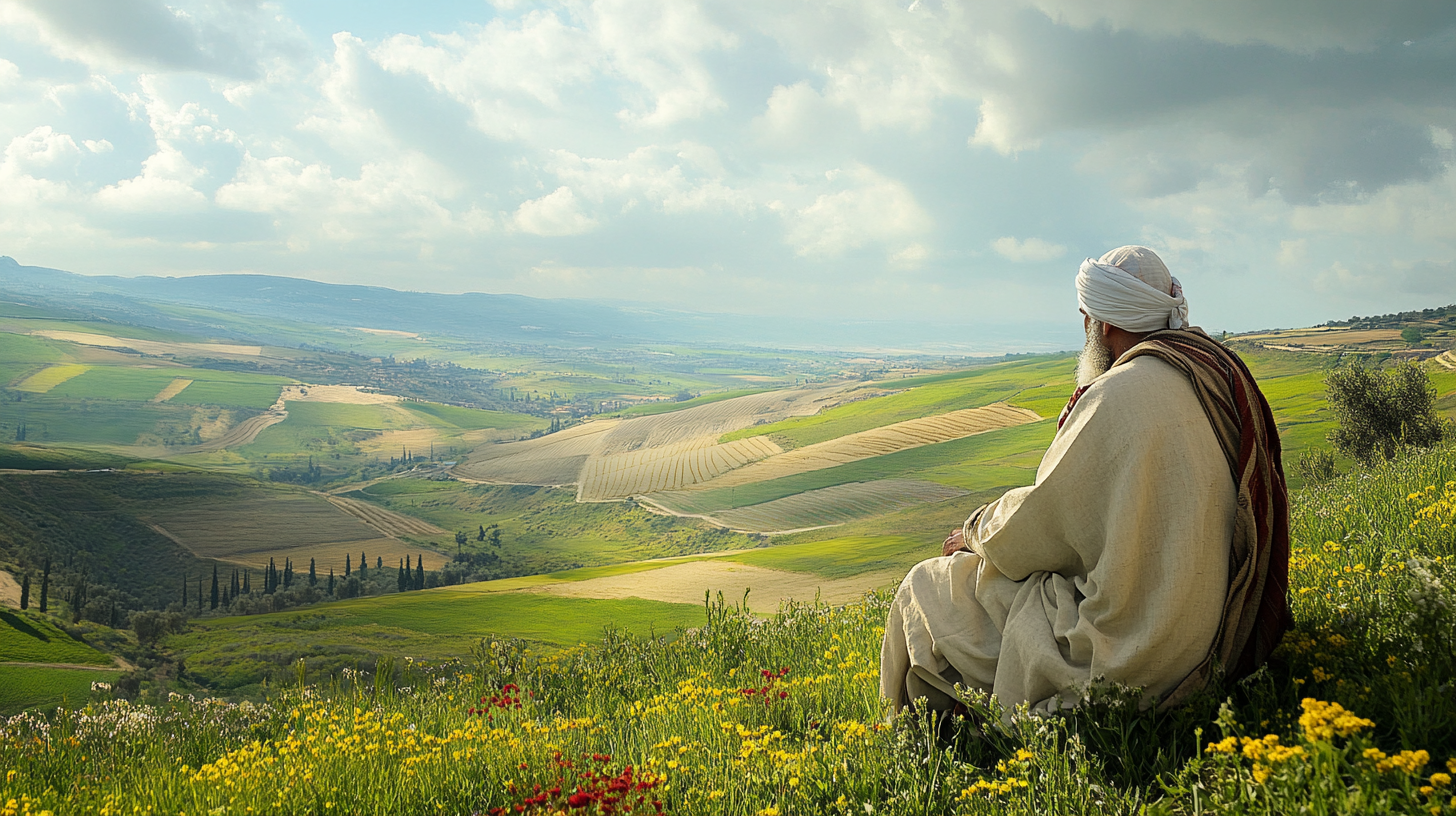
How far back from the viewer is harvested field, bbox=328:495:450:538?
70.1m

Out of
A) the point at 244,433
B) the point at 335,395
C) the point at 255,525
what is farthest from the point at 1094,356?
the point at 335,395

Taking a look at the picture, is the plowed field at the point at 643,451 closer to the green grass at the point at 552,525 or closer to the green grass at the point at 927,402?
the green grass at the point at 552,525

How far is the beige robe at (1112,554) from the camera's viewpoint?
9.85 ft

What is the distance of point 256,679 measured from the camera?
17375 millimetres

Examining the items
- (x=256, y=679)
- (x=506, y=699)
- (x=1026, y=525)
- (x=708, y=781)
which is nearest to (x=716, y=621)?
(x=506, y=699)

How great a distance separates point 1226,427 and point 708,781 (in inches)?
111

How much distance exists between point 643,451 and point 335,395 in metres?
94.5

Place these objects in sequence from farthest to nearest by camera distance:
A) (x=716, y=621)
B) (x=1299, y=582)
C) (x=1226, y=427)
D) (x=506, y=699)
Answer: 1. (x=716, y=621)
2. (x=506, y=699)
3. (x=1299, y=582)
4. (x=1226, y=427)

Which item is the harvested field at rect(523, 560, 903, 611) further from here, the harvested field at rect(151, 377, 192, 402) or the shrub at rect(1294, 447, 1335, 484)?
the harvested field at rect(151, 377, 192, 402)

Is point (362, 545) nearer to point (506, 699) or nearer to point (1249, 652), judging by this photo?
point (506, 699)

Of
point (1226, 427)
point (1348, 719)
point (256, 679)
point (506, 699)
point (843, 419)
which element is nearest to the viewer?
point (1348, 719)

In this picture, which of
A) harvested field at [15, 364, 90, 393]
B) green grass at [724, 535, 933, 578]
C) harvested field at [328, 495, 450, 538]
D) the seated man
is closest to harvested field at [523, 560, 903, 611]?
green grass at [724, 535, 933, 578]

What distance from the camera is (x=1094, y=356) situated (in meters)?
3.85

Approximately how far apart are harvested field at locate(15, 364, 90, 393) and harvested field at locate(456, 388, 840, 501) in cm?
6952
